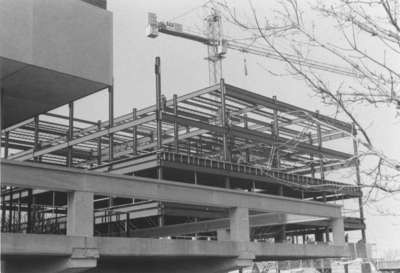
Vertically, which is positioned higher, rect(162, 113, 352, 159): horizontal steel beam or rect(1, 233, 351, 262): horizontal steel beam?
rect(162, 113, 352, 159): horizontal steel beam

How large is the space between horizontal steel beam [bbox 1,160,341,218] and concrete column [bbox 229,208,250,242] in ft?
1.12

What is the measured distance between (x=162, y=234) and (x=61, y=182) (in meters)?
16.7

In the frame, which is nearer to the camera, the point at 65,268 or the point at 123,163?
the point at 65,268

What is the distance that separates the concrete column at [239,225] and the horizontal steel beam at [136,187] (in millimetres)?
341

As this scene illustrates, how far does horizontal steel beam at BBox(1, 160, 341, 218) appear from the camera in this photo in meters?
20.3

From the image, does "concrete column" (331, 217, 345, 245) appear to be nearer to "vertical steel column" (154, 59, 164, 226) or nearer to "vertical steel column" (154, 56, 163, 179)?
"vertical steel column" (154, 59, 164, 226)

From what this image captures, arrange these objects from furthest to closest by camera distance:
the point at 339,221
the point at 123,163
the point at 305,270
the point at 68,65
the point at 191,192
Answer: the point at 305,270, the point at 123,163, the point at 339,221, the point at 191,192, the point at 68,65

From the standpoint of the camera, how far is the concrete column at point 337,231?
113ft

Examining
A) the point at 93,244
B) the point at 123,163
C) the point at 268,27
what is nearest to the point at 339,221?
the point at 123,163

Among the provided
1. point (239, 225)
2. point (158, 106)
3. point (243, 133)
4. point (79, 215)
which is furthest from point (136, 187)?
point (243, 133)

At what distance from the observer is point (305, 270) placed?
51625 mm

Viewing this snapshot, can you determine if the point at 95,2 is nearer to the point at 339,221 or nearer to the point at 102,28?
the point at 102,28

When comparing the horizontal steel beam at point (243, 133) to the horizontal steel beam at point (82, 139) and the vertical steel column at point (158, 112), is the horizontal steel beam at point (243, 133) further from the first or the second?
the horizontal steel beam at point (82, 139)

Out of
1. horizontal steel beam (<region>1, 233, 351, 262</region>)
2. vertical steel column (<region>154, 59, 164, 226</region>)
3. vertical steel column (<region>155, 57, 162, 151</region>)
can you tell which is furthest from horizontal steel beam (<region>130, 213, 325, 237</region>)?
vertical steel column (<region>155, 57, 162, 151</region>)
